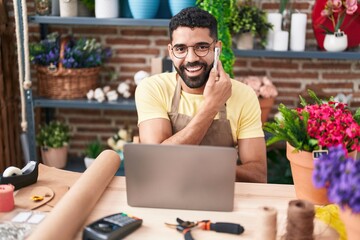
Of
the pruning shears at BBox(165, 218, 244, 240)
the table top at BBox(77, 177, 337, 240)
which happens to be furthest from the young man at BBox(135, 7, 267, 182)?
the pruning shears at BBox(165, 218, 244, 240)

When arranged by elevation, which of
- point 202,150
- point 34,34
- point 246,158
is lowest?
point 246,158

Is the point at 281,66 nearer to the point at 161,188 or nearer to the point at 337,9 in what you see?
the point at 337,9

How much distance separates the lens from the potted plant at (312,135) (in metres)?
1.29

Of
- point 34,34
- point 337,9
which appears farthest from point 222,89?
point 34,34

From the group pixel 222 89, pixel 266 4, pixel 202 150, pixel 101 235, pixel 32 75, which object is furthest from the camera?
pixel 32 75

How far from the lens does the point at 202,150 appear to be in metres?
1.22

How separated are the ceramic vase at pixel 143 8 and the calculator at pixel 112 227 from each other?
6.20 ft

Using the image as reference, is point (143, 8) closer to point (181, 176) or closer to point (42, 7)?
point (42, 7)

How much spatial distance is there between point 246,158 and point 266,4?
60.3 inches

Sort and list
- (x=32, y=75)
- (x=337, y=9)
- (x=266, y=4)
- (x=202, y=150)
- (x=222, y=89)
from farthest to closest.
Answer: (x=32, y=75) → (x=266, y=4) → (x=337, y=9) → (x=222, y=89) → (x=202, y=150)

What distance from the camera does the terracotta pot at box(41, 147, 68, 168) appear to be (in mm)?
3233

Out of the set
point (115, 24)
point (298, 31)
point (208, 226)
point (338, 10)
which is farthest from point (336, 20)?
point (208, 226)

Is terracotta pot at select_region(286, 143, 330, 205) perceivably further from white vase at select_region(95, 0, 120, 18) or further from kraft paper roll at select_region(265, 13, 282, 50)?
white vase at select_region(95, 0, 120, 18)

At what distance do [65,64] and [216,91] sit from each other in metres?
1.34
